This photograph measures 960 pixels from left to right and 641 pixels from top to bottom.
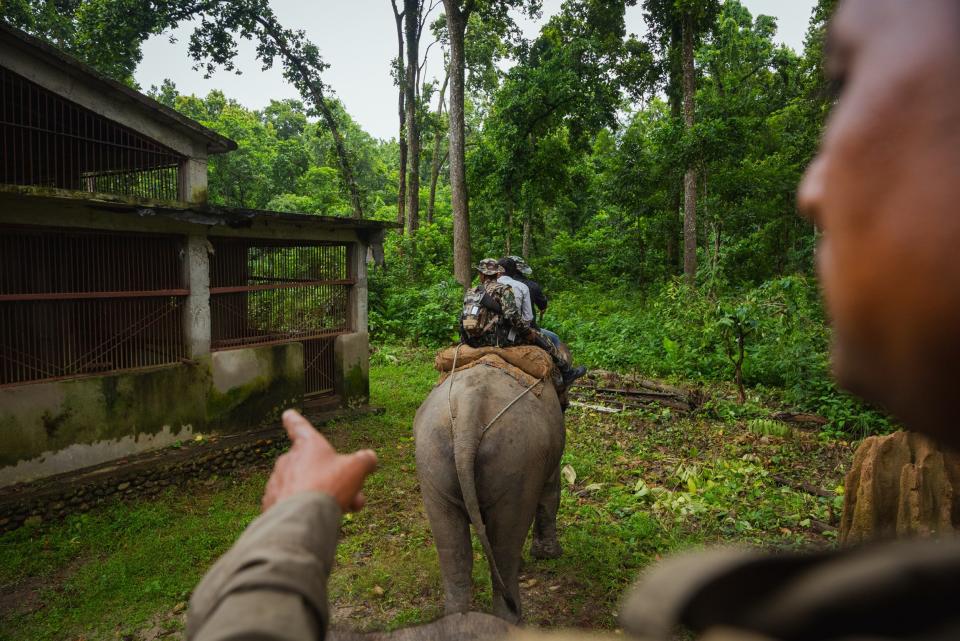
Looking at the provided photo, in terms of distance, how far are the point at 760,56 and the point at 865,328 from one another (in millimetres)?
25169

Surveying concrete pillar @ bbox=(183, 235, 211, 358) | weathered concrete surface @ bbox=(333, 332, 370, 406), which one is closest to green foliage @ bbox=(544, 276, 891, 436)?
weathered concrete surface @ bbox=(333, 332, 370, 406)

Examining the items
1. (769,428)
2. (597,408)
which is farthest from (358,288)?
(769,428)

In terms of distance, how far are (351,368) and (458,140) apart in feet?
28.4

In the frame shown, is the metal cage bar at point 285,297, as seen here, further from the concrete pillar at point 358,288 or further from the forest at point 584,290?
the forest at point 584,290

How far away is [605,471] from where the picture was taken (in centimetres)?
717

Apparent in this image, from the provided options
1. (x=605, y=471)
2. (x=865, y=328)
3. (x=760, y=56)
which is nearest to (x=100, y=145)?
(x=605, y=471)

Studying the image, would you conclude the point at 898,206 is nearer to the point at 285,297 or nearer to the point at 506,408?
the point at 506,408

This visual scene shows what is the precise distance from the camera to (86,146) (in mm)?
6945

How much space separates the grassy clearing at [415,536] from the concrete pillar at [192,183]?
3526 mm

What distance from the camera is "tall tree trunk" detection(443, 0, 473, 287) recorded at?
15562 millimetres

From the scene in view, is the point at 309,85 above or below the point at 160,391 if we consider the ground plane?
above

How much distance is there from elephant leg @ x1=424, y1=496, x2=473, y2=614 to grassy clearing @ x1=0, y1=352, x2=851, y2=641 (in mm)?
791

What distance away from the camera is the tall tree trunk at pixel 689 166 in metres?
14.9

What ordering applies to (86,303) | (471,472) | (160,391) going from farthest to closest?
(160,391) → (86,303) → (471,472)
